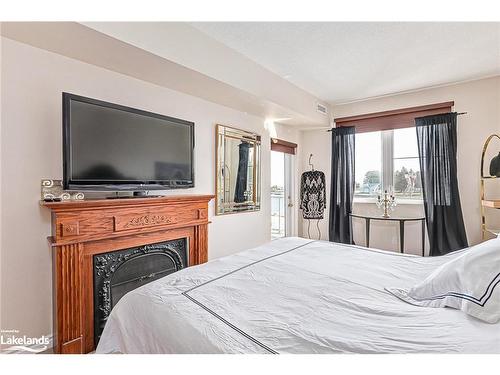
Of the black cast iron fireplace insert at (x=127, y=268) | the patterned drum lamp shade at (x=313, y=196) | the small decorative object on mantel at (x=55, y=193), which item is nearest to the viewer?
the small decorative object on mantel at (x=55, y=193)

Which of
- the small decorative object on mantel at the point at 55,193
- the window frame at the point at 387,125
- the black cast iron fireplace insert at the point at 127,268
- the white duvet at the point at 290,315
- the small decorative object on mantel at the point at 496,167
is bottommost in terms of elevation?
the black cast iron fireplace insert at the point at 127,268

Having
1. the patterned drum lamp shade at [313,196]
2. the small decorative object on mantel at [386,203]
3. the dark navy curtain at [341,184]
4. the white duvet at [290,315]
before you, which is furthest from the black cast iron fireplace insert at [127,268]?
the small decorative object on mantel at [386,203]

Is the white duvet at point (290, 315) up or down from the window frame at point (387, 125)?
down

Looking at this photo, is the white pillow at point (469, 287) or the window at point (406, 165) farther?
the window at point (406, 165)

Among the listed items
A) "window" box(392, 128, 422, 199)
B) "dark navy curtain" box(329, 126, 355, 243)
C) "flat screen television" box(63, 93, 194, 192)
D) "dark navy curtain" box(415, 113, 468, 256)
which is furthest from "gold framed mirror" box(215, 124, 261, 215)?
"dark navy curtain" box(415, 113, 468, 256)

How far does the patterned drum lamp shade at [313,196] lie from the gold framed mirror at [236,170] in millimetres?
1039

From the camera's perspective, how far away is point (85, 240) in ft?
6.04

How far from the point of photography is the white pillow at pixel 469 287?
0.97 metres

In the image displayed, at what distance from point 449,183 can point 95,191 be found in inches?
150

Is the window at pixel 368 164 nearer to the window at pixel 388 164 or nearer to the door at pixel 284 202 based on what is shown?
the window at pixel 388 164

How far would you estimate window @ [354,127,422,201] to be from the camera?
3.81 metres

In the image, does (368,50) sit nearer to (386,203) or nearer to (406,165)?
(406,165)

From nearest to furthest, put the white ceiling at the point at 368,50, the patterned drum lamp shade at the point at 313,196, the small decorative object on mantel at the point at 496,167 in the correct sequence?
1. the white ceiling at the point at 368,50
2. the small decorative object on mantel at the point at 496,167
3. the patterned drum lamp shade at the point at 313,196

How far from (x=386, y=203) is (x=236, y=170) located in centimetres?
212
